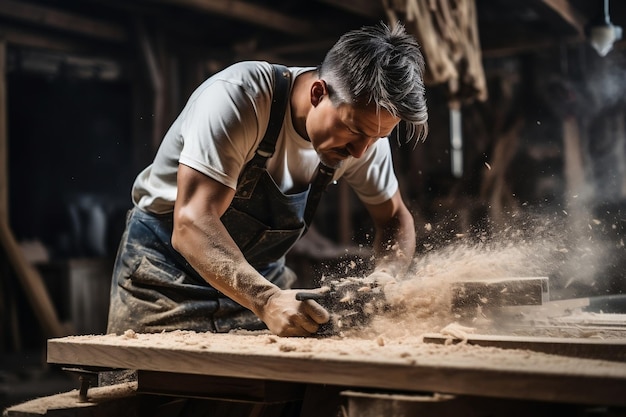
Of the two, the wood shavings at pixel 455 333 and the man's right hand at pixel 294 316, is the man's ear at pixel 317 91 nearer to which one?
the man's right hand at pixel 294 316

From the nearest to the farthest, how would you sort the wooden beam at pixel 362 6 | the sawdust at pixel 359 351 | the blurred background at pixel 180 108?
the sawdust at pixel 359 351
the wooden beam at pixel 362 6
the blurred background at pixel 180 108

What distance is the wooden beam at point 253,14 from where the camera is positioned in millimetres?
6451

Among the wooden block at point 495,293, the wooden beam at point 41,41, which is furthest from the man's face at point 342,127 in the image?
the wooden beam at point 41,41

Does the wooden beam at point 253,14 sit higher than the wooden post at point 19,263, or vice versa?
the wooden beam at point 253,14

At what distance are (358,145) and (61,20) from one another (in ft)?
16.8

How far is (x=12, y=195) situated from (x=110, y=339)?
6.48m

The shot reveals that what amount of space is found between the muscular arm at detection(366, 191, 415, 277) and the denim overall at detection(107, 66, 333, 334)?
1.47 feet

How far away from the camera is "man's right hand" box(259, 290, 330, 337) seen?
2.51 m

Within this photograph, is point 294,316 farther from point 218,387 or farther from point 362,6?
point 362,6

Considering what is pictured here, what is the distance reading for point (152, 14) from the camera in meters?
7.39

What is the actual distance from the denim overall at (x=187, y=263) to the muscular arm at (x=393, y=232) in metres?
0.45

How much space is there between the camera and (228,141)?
285cm

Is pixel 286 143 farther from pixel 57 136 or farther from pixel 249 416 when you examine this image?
pixel 57 136

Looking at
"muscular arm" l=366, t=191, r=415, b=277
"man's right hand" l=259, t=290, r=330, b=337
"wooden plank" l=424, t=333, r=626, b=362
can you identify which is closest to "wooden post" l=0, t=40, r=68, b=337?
"muscular arm" l=366, t=191, r=415, b=277
